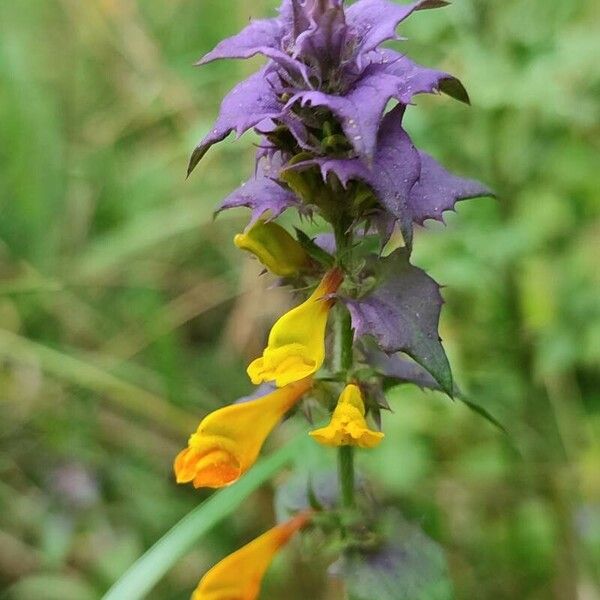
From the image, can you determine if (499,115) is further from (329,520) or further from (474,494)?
(329,520)

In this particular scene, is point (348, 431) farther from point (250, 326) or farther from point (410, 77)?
Answer: point (250, 326)

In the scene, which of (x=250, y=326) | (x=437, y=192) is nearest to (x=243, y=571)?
(x=437, y=192)

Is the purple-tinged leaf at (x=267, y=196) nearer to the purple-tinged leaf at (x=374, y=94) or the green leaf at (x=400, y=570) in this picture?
the purple-tinged leaf at (x=374, y=94)

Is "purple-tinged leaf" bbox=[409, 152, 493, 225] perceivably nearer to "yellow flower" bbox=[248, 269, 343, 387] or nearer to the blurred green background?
"yellow flower" bbox=[248, 269, 343, 387]

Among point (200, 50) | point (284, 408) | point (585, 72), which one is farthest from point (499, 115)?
point (200, 50)

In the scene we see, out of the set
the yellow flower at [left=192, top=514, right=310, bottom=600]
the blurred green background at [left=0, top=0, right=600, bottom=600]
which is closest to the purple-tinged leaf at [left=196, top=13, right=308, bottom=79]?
the yellow flower at [left=192, top=514, right=310, bottom=600]

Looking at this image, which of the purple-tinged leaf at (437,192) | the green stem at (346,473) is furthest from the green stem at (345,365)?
the purple-tinged leaf at (437,192)
